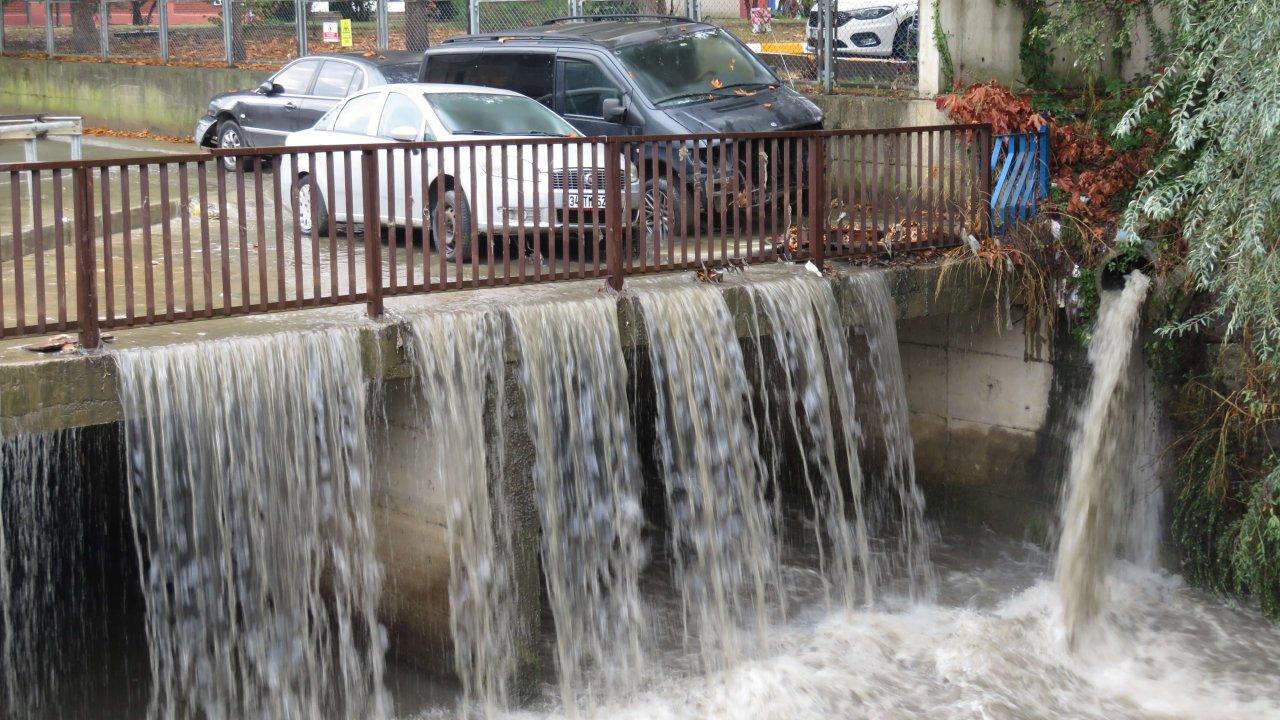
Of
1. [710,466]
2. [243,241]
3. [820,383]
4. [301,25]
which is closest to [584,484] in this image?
[710,466]

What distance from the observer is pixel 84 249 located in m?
7.25

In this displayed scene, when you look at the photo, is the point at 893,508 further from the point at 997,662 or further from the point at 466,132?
the point at 466,132

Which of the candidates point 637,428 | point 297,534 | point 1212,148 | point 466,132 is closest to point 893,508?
point 637,428

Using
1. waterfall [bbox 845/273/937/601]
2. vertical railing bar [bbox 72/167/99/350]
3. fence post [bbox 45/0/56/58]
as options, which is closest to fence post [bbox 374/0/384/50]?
fence post [bbox 45/0/56/58]

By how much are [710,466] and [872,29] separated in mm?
7930

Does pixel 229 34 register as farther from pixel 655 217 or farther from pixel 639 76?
pixel 655 217

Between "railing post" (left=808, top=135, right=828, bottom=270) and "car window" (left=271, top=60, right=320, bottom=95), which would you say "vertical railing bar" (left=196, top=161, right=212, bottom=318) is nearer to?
"railing post" (left=808, top=135, right=828, bottom=270)

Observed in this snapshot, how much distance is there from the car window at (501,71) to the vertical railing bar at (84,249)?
273 inches

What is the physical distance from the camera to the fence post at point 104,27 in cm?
2708

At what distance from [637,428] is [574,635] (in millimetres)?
3971

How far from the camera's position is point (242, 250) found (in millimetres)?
8117

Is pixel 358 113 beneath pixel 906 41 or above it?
beneath

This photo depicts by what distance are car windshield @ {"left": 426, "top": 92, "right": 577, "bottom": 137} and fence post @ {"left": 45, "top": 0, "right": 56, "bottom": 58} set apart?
19.2m

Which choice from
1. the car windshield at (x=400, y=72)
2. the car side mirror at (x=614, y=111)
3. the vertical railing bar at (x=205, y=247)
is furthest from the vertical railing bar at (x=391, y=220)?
the car windshield at (x=400, y=72)
